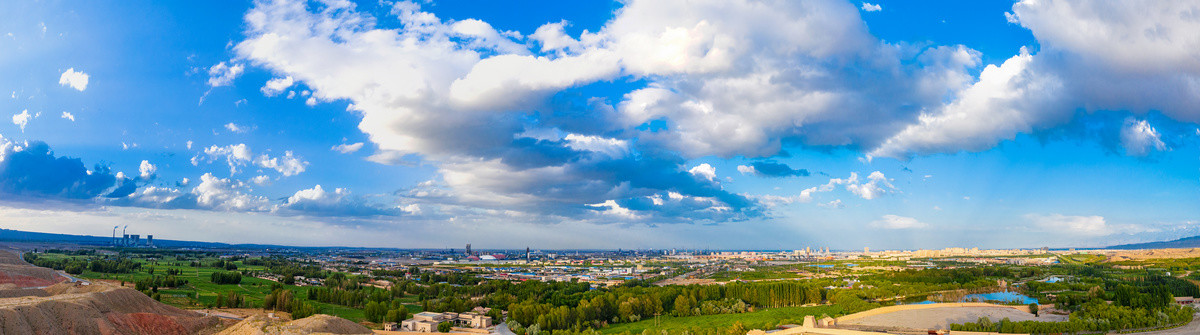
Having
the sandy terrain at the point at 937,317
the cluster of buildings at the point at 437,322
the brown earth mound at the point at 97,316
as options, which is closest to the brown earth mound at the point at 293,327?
the brown earth mound at the point at 97,316

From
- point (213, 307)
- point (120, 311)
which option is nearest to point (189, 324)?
point (120, 311)

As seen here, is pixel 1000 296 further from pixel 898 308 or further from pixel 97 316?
pixel 97 316

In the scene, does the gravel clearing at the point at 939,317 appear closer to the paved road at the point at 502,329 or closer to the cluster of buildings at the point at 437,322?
the paved road at the point at 502,329

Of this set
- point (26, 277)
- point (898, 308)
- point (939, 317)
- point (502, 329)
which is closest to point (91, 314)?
point (502, 329)

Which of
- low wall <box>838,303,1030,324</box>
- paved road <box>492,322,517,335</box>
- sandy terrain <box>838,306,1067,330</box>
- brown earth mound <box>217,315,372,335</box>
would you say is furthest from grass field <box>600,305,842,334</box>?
brown earth mound <box>217,315,372,335</box>

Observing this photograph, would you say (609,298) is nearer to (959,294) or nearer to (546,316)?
(546,316)

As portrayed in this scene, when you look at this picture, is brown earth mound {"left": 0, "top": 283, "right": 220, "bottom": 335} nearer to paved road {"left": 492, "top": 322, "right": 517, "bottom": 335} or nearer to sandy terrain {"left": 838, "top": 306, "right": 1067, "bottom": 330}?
paved road {"left": 492, "top": 322, "right": 517, "bottom": 335}
